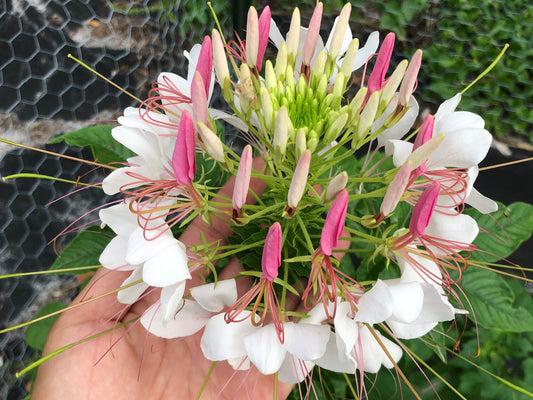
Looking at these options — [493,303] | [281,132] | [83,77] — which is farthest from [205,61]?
[83,77]

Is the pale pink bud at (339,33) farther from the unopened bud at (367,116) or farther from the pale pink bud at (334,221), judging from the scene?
the pale pink bud at (334,221)

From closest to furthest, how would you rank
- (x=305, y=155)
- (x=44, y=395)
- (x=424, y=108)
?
(x=305, y=155), (x=44, y=395), (x=424, y=108)

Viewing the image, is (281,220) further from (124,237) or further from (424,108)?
(424,108)

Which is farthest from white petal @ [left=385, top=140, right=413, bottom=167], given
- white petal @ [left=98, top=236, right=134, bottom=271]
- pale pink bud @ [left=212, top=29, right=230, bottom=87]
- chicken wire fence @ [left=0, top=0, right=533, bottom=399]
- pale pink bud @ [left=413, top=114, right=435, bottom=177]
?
chicken wire fence @ [left=0, top=0, right=533, bottom=399]

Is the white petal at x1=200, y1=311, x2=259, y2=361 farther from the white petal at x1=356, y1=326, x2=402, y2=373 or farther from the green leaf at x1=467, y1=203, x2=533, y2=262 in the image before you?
the green leaf at x1=467, y1=203, x2=533, y2=262

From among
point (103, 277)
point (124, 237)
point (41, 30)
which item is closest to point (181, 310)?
point (124, 237)

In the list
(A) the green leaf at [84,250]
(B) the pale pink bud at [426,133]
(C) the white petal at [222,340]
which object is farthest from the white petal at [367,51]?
(A) the green leaf at [84,250]
